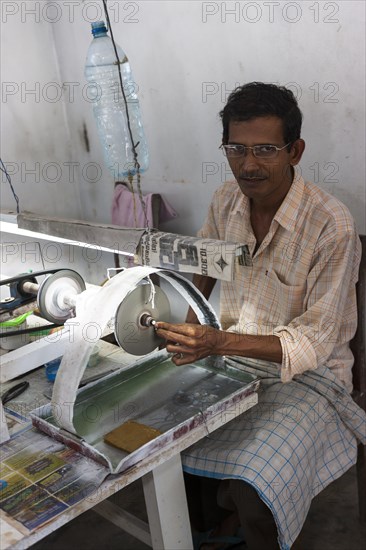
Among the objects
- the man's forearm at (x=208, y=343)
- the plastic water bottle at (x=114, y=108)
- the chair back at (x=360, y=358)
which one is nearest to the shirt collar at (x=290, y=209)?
the chair back at (x=360, y=358)

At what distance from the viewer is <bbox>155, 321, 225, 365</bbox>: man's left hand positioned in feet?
5.05

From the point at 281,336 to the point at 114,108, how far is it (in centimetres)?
151

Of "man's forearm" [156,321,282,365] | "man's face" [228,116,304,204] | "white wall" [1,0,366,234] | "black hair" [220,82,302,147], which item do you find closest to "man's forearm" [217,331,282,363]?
"man's forearm" [156,321,282,365]

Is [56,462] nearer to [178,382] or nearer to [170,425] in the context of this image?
[170,425]

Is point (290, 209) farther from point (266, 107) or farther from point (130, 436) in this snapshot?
point (130, 436)

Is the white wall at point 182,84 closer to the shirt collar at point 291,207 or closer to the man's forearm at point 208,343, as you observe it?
the shirt collar at point 291,207

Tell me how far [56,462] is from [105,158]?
6.57ft

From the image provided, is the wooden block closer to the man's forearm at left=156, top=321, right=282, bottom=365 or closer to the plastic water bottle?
the man's forearm at left=156, top=321, right=282, bottom=365

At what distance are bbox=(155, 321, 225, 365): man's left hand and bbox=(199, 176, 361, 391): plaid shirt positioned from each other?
230 millimetres

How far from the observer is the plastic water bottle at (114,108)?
257 cm

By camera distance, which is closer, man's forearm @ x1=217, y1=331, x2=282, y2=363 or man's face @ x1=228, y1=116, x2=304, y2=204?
man's forearm @ x1=217, y1=331, x2=282, y2=363

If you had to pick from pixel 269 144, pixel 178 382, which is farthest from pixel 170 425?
pixel 269 144

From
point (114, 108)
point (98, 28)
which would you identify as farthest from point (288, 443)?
point (114, 108)

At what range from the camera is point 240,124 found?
1.77 m
